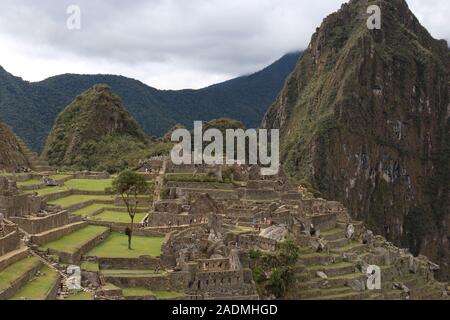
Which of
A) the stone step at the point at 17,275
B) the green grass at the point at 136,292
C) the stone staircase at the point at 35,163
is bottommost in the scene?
the green grass at the point at 136,292

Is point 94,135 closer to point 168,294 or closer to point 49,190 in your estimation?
point 49,190

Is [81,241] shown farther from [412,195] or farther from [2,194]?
[412,195]

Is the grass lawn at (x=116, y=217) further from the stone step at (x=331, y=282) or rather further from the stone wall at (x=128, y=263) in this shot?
the stone step at (x=331, y=282)

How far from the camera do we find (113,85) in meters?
141

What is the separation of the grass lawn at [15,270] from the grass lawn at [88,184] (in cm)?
2274

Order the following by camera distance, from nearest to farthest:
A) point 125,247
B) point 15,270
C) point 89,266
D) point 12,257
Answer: point 15,270 → point 12,257 → point 89,266 → point 125,247

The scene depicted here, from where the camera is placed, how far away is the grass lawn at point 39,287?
1934 centimetres

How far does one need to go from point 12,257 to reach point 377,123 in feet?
398

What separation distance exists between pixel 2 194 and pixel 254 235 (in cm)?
1083

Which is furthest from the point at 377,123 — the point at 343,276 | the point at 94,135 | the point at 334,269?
the point at 334,269

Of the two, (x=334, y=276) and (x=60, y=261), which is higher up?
(x=60, y=261)

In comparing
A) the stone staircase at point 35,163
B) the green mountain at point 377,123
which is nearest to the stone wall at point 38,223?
the stone staircase at point 35,163

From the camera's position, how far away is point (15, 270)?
69.9ft
